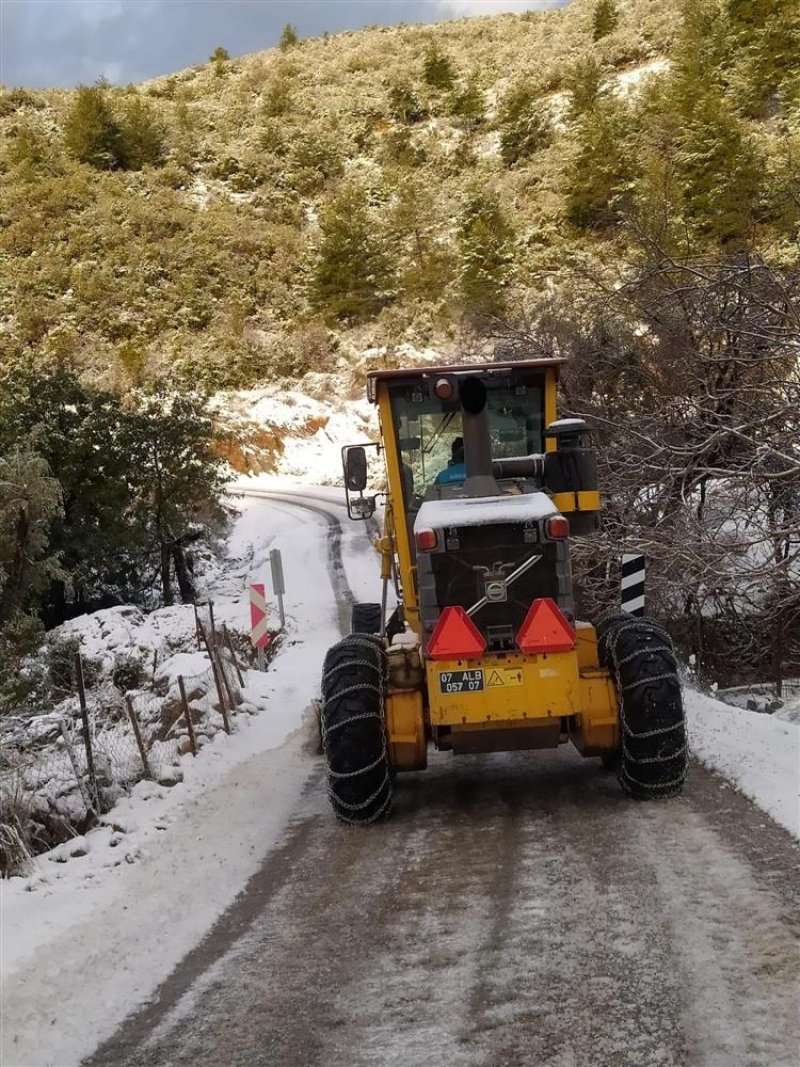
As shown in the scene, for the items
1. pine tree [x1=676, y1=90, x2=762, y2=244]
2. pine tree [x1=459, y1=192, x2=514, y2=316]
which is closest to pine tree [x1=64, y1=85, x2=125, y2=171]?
pine tree [x1=459, y1=192, x2=514, y2=316]

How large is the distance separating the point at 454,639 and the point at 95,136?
68037 millimetres

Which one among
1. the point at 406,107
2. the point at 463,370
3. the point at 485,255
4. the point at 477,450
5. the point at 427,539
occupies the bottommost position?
the point at 427,539

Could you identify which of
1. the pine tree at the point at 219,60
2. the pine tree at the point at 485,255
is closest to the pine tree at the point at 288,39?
the pine tree at the point at 219,60

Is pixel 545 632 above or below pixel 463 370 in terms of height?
below

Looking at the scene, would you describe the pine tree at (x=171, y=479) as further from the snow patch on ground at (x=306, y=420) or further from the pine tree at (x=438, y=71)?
the pine tree at (x=438, y=71)

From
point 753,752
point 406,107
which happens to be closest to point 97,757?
point 753,752

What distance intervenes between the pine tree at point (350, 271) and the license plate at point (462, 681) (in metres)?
43.6

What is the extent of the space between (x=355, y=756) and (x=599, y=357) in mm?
11823

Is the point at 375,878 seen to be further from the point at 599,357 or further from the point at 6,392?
the point at 6,392

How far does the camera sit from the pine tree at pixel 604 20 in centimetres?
7044

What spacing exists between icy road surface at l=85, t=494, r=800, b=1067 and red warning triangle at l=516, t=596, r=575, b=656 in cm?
117

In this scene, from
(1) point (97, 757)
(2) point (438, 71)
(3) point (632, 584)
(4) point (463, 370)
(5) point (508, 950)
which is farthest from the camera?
(2) point (438, 71)

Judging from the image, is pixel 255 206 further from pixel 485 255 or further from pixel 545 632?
pixel 545 632

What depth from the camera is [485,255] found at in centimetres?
4097
